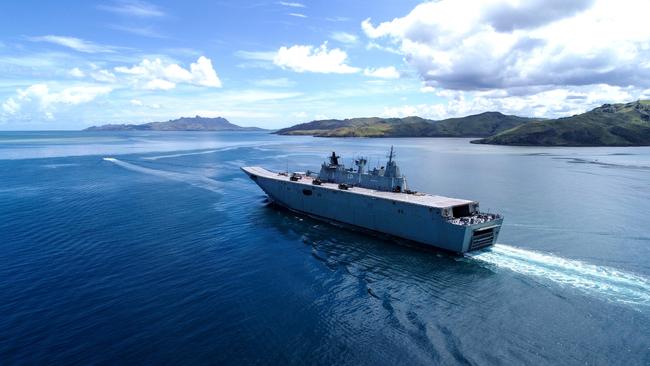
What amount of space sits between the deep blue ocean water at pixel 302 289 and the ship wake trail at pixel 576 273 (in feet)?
0.66

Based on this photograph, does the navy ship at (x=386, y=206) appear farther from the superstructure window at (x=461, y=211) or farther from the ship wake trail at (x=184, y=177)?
the ship wake trail at (x=184, y=177)

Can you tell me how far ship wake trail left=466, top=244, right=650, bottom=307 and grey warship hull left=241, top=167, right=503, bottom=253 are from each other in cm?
280

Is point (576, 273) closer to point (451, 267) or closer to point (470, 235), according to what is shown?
point (470, 235)

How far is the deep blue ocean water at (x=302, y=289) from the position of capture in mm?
24734

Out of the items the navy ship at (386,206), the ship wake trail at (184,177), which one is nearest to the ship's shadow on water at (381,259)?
the navy ship at (386,206)

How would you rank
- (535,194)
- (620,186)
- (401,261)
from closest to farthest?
(401,261) < (535,194) < (620,186)

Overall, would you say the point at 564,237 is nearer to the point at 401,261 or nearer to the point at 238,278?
the point at 401,261

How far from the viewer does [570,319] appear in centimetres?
2827

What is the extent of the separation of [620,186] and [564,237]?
168ft

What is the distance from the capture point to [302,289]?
111 feet

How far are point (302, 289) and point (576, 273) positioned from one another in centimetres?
2589

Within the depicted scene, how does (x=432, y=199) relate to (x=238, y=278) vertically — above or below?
above

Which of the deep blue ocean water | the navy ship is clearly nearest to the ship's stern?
the navy ship

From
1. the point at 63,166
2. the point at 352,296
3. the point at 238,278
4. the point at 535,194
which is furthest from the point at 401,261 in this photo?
the point at 63,166
